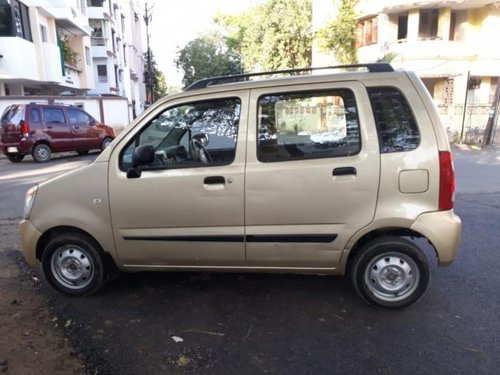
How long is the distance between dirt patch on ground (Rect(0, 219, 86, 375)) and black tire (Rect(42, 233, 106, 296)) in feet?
0.85

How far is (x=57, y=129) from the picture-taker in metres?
13.8

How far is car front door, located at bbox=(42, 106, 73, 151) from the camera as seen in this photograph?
13.5 m

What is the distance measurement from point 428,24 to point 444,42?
5.54 feet

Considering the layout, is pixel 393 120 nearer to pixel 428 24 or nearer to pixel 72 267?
pixel 72 267

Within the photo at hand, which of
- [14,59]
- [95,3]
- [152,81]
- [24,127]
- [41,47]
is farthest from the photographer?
[95,3]

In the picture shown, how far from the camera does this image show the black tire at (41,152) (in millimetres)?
13344

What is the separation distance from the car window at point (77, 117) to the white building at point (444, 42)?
628 inches

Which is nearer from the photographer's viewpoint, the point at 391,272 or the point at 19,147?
the point at 391,272

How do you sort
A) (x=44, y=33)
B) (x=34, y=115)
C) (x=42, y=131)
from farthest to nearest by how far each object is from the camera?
(x=44, y=33) → (x=42, y=131) → (x=34, y=115)

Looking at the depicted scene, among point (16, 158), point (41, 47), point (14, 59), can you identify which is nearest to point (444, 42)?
point (16, 158)

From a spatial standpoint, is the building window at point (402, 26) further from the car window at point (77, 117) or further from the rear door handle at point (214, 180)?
the rear door handle at point (214, 180)

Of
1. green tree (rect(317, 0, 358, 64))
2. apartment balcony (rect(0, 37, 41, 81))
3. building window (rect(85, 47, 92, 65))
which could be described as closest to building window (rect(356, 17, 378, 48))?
green tree (rect(317, 0, 358, 64))

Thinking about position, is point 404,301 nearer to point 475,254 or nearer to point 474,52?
point 475,254

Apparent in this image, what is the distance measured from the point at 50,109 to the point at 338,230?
12700 mm
